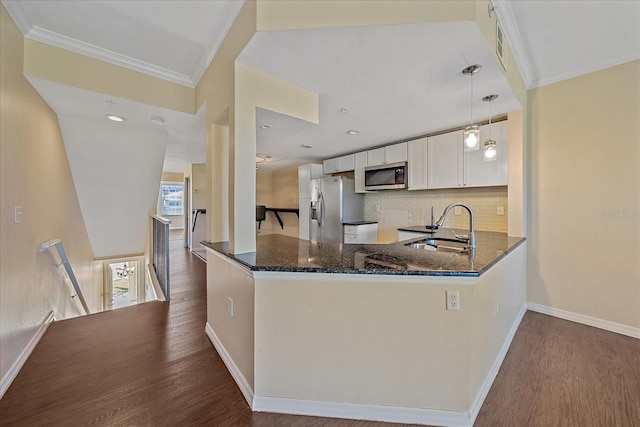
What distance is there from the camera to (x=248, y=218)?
6.12 feet

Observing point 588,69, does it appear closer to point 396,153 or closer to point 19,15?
point 396,153

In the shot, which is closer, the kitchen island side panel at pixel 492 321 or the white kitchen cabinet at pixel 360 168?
the kitchen island side panel at pixel 492 321

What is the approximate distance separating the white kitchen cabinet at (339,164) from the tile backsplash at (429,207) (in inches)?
26.4

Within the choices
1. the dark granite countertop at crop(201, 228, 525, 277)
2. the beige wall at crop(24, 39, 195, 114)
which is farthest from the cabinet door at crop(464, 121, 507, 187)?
the beige wall at crop(24, 39, 195, 114)

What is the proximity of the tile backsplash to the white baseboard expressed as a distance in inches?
173

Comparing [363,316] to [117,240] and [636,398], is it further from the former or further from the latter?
[117,240]

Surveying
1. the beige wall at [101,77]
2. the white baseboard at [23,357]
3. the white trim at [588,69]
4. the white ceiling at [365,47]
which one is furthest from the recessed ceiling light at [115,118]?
the white trim at [588,69]

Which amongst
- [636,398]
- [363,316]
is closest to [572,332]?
[636,398]

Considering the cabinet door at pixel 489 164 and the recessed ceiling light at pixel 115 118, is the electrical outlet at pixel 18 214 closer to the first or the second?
the recessed ceiling light at pixel 115 118

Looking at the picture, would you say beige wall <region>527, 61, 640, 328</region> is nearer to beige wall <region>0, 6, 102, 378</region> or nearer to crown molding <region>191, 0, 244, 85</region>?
crown molding <region>191, 0, 244, 85</region>

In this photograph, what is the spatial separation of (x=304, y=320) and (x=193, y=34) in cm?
237

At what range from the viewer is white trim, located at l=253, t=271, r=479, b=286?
1405 mm

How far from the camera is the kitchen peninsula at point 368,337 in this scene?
1.42 meters

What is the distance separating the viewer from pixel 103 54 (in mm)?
2303
